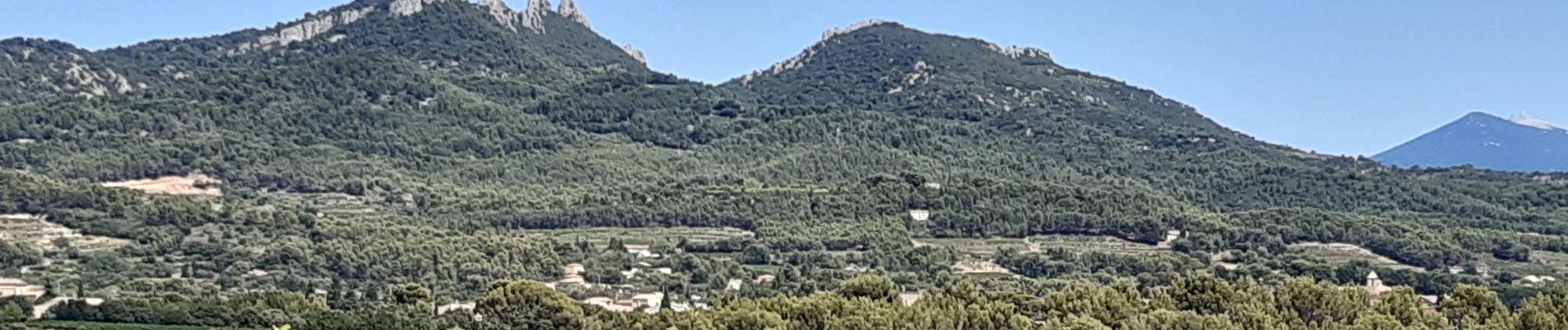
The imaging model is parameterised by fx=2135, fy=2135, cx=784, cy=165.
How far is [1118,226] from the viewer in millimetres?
78438

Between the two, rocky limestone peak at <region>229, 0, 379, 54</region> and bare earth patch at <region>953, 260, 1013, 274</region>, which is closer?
bare earth patch at <region>953, 260, 1013, 274</region>

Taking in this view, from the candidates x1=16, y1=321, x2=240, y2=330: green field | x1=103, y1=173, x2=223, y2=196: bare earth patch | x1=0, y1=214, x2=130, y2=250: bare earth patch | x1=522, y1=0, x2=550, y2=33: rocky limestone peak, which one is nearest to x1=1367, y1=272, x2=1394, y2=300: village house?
x1=16, y1=321, x2=240, y2=330: green field

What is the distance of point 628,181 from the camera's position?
292 feet

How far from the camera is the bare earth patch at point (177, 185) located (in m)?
78.6

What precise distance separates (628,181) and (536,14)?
1868 inches

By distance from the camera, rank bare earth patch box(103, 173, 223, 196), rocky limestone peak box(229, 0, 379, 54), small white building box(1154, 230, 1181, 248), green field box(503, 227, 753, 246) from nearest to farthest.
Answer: green field box(503, 227, 753, 246) < small white building box(1154, 230, 1181, 248) < bare earth patch box(103, 173, 223, 196) < rocky limestone peak box(229, 0, 379, 54)

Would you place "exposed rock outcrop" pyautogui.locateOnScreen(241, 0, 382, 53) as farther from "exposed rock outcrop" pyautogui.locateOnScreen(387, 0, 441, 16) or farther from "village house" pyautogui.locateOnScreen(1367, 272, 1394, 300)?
"village house" pyautogui.locateOnScreen(1367, 272, 1394, 300)

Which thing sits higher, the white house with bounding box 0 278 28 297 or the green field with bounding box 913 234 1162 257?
the green field with bounding box 913 234 1162 257

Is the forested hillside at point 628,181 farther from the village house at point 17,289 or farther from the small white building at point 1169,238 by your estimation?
the village house at point 17,289

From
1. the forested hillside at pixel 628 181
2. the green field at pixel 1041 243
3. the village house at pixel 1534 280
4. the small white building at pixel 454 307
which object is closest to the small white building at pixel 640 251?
the forested hillside at pixel 628 181

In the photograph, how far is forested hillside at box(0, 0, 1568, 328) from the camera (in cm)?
6644

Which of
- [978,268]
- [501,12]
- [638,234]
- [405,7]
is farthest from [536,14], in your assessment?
[978,268]

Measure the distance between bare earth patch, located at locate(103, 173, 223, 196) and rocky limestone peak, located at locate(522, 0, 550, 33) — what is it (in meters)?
49.3

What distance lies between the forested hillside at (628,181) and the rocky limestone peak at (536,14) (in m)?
4.73
